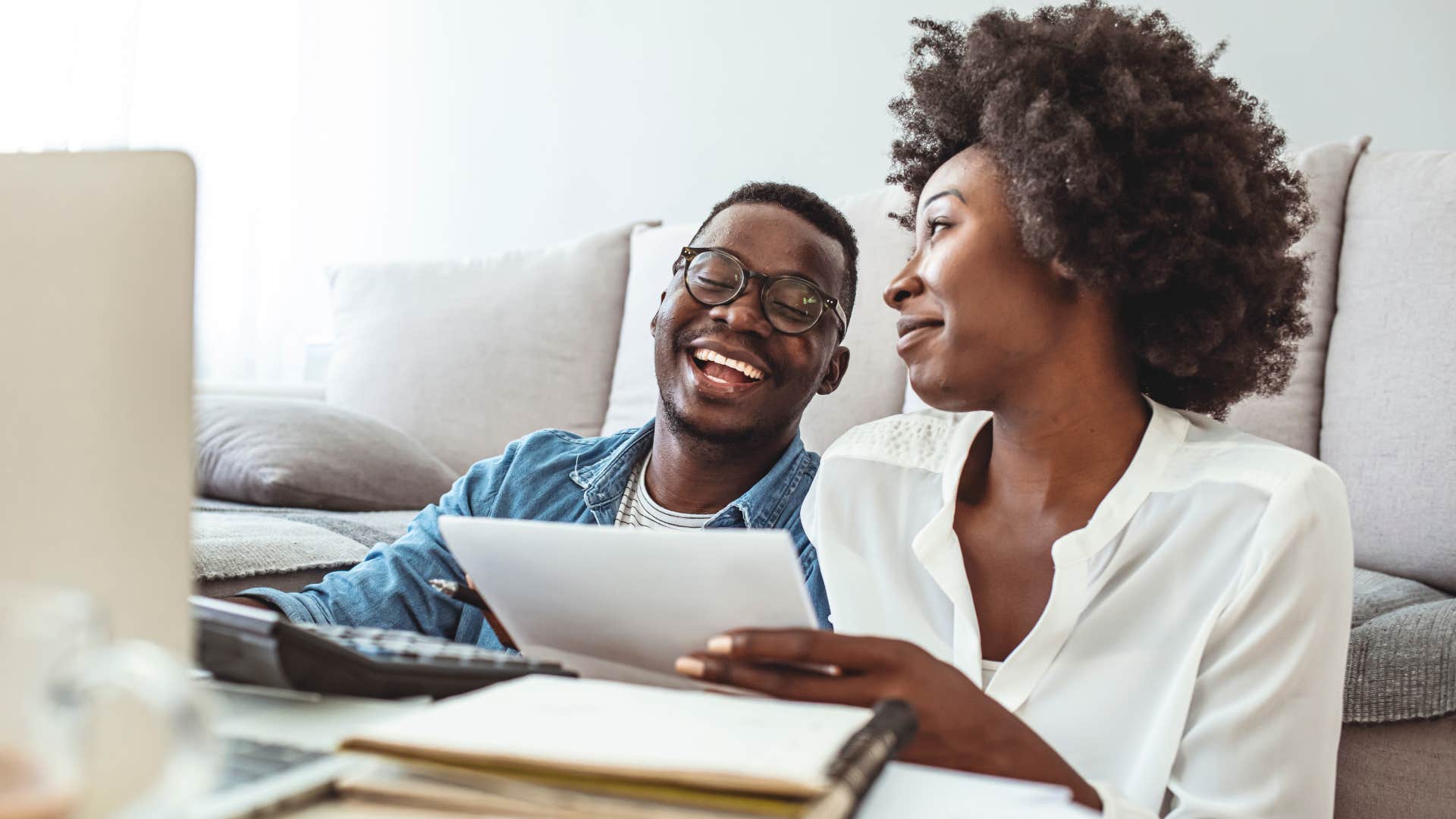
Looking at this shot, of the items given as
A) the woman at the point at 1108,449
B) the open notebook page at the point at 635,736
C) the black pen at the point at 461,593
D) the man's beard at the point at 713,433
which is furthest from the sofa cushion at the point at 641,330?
the open notebook page at the point at 635,736

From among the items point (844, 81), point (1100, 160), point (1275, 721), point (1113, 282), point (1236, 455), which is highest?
point (844, 81)

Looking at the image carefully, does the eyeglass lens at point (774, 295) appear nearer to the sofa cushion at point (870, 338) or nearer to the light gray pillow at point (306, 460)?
the sofa cushion at point (870, 338)

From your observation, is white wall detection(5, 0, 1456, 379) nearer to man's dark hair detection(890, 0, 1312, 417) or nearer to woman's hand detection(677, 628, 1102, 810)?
man's dark hair detection(890, 0, 1312, 417)

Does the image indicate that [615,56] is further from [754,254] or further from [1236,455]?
[1236,455]

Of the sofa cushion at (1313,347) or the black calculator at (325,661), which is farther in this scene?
the sofa cushion at (1313,347)

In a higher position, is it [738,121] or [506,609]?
[738,121]

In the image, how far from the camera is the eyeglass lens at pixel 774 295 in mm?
1316

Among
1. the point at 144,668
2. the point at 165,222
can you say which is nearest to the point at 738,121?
the point at 165,222

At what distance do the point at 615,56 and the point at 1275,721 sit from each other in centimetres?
242

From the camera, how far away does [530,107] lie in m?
3.01

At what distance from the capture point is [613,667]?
69 centimetres

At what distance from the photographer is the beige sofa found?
102 centimetres

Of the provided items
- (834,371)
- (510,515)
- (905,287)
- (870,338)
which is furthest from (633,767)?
(870,338)

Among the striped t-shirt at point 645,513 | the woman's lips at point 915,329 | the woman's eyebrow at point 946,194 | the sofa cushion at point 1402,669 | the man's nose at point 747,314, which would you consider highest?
the woman's eyebrow at point 946,194
